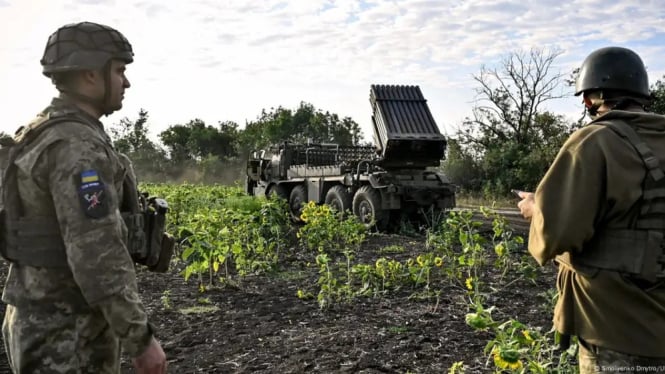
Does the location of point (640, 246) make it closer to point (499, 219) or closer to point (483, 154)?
point (499, 219)

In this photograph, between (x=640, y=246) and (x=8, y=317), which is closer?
(x=640, y=246)

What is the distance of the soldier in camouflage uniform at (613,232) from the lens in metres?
2.15

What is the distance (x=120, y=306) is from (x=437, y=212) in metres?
10.3

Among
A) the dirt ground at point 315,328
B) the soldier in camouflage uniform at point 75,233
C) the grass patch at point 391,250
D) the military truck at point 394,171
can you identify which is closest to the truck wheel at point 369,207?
the military truck at point 394,171

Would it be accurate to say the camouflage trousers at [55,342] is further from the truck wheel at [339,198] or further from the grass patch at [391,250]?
the truck wheel at [339,198]

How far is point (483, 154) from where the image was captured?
27469 millimetres

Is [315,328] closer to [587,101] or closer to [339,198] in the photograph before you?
[587,101]

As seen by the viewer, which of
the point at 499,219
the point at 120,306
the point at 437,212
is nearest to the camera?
the point at 120,306

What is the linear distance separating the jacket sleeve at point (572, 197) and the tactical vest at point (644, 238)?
0.09 meters

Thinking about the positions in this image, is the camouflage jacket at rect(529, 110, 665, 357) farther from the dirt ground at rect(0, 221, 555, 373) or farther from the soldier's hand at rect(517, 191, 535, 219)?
the dirt ground at rect(0, 221, 555, 373)

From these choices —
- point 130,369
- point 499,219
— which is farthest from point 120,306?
point 499,219

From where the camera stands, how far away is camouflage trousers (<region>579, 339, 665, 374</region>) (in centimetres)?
217

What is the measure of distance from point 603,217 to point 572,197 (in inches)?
5.6

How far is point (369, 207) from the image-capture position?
11.6 m
